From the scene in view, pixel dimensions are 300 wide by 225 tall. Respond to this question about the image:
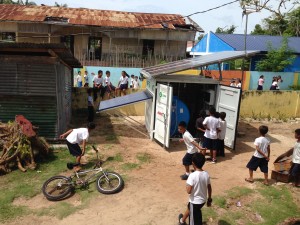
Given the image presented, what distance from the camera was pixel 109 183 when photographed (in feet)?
22.8

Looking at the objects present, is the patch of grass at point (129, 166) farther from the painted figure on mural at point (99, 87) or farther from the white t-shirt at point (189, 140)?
the painted figure on mural at point (99, 87)

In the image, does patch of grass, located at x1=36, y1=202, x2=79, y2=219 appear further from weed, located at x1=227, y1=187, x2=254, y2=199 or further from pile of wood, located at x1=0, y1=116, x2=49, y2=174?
weed, located at x1=227, y1=187, x2=254, y2=199

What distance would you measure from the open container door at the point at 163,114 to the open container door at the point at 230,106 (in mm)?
1957

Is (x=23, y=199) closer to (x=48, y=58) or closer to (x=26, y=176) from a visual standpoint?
(x=26, y=176)

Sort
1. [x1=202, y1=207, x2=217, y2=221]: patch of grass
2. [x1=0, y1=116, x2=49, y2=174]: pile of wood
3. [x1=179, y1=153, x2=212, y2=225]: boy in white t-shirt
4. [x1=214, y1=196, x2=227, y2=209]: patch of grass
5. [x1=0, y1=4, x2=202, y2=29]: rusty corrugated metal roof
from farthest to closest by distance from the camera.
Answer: [x1=0, y1=4, x2=202, y2=29]: rusty corrugated metal roof → [x1=0, y1=116, x2=49, y2=174]: pile of wood → [x1=214, y1=196, x2=227, y2=209]: patch of grass → [x1=202, y1=207, x2=217, y2=221]: patch of grass → [x1=179, y1=153, x2=212, y2=225]: boy in white t-shirt

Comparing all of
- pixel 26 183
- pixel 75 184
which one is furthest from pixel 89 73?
pixel 75 184

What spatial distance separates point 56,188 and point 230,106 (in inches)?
226

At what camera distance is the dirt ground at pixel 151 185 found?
5973 millimetres

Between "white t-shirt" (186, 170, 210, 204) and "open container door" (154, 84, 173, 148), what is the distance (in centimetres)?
457

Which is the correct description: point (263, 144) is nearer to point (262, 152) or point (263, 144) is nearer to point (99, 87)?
point (262, 152)

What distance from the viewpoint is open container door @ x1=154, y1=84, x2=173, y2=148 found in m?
9.45

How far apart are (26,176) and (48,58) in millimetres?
3416

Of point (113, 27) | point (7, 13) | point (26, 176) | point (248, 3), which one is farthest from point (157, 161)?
point (7, 13)

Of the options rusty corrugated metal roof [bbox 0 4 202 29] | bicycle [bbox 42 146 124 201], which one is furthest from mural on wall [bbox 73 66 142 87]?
bicycle [bbox 42 146 124 201]
